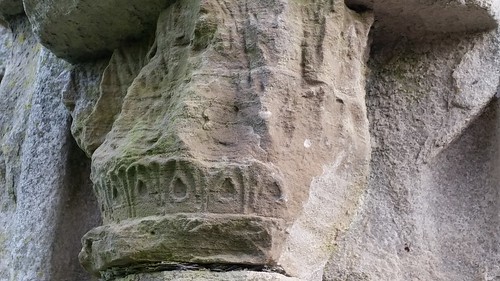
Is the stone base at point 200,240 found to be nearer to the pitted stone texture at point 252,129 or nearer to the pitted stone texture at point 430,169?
the pitted stone texture at point 252,129

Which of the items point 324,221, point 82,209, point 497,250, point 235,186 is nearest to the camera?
point 235,186

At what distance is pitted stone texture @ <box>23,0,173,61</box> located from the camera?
1.21 metres

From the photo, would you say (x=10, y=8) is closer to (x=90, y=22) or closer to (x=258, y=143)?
(x=90, y=22)

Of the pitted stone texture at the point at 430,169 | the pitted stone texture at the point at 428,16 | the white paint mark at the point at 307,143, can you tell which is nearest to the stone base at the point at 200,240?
the white paint mark at the point at 307,143

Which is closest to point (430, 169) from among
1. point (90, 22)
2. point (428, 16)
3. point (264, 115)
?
point (428, 16)

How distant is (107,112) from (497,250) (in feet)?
2.11

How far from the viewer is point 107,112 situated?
1294 mm

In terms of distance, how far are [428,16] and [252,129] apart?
0.39 m

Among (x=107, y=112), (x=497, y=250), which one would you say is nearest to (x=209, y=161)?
(x=107, y=112)

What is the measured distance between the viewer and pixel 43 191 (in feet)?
4.67

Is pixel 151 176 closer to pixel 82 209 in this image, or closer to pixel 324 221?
pixel 324 221

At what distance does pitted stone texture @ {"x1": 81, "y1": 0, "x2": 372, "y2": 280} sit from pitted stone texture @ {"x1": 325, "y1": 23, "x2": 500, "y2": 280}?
0.15 meters

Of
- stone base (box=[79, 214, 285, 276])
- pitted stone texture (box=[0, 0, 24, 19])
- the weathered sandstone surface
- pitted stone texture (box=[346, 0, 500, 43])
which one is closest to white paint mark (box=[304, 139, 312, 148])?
the weathered sandstone surface

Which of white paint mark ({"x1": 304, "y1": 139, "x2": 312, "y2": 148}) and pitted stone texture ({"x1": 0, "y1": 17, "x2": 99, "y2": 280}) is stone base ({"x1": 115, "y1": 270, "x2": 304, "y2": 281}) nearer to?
white paint mark ({"x1": 304, "y1": 139, "x2": 312, "y2": 148})
